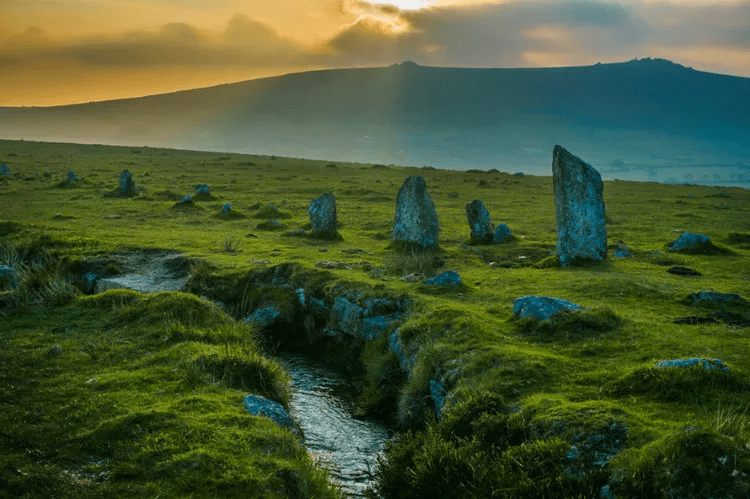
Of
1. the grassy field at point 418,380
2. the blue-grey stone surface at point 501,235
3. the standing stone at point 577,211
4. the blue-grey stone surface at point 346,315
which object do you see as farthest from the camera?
the blue-grey stone surface at point 501,235

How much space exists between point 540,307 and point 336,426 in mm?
5894

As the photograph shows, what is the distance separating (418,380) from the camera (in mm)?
15836

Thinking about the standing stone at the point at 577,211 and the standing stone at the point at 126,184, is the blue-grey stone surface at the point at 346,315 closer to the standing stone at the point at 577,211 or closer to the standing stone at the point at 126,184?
the standing stone at the point at 577,211

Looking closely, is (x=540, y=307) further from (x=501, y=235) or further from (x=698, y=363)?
(x=501, y=235)

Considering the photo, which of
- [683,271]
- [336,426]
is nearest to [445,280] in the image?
[336,426]

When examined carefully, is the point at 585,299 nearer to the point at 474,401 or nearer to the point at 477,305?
the point at 477,305

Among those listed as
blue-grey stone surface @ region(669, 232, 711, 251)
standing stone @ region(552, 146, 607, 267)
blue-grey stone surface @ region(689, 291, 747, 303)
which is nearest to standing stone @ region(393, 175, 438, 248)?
standing stone @ region(552, 146, 607, 267)

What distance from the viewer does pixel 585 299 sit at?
20234mm

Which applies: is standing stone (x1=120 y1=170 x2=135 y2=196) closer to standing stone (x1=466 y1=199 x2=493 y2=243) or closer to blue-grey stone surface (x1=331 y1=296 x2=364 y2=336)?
standing stone (x1=466 y1=199 x2=493 y2=243)

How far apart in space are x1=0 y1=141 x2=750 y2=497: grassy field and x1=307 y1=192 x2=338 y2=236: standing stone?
395cm

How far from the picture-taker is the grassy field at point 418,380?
34.3 ft

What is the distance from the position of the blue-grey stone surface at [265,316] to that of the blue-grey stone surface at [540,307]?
8.27 m

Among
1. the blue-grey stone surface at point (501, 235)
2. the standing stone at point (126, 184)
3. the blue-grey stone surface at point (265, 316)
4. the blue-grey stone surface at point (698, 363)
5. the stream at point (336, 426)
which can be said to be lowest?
the stream at point (336, 426)

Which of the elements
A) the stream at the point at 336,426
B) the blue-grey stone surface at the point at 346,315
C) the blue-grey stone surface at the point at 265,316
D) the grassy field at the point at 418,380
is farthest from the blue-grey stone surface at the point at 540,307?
the blue-grey stone surface at the point at 265,316
